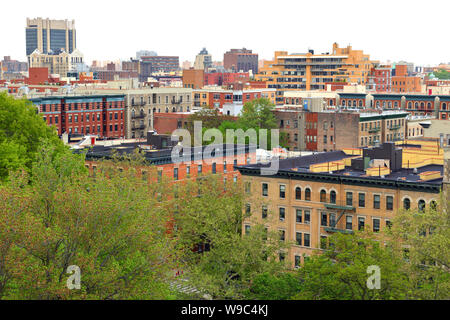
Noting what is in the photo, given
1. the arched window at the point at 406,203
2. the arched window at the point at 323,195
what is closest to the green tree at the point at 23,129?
the arched window at the point at 323,195

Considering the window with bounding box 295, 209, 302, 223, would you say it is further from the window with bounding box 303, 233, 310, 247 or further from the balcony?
the balcony

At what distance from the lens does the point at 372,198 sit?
63.0 m

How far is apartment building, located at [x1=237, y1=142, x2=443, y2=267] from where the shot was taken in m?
61.8

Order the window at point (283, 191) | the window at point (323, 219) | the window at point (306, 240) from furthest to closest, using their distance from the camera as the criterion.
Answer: the window at point (283, 191)
the window at point (306, 240)
the window at point (323, 219)

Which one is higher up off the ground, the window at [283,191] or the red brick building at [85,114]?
the red brick building at [85,114]

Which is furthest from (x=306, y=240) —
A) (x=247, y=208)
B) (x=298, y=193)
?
(x=247, y=208)

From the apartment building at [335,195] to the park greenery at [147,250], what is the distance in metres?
2.54

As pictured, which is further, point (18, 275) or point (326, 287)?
point (326, 287)

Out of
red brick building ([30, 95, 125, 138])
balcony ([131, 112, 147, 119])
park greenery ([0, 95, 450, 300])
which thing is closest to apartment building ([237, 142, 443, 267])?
park greenery ([0, 95, 450, 300])

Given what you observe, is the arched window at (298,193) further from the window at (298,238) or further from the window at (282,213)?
the window at (298,238)

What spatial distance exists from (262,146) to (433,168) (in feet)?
168

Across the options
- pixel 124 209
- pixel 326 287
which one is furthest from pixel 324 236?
pixel 124 209

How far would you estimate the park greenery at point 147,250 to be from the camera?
3650cm
